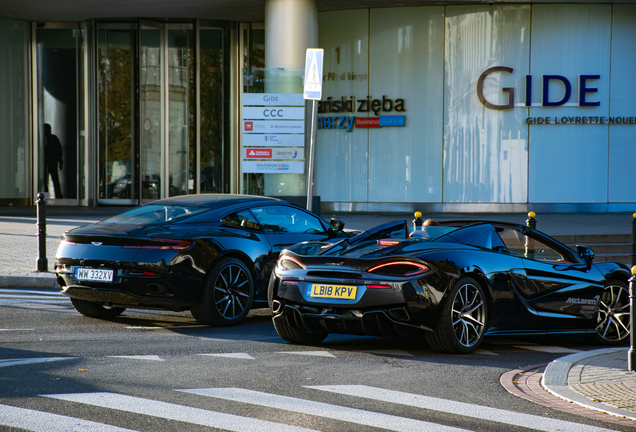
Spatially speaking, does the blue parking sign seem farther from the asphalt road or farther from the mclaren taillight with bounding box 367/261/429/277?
the mclaren taillight with bounding box 367/261/429/277

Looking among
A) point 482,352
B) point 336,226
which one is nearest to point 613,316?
point 482,352

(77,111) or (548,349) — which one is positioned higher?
(77,111)

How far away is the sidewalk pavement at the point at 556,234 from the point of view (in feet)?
19.3

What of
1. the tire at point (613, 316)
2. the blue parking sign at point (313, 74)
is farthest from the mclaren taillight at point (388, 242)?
the blue parking sign at point (313, 74)

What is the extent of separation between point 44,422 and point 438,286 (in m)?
3.37

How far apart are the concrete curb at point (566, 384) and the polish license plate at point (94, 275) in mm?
4140

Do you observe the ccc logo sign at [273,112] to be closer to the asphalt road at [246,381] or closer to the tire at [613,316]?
the asphalt road at [246,381]

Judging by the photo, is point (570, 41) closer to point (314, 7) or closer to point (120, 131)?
point (314, 7)

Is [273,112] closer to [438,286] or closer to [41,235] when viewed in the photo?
[41,235]

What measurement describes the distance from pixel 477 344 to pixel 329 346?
4.23ft

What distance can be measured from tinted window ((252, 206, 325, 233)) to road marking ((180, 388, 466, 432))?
3845mm

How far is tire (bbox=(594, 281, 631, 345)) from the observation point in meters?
8.80

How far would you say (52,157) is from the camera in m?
28.4

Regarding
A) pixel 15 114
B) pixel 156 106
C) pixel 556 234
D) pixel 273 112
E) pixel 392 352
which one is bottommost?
pixel 392 352
